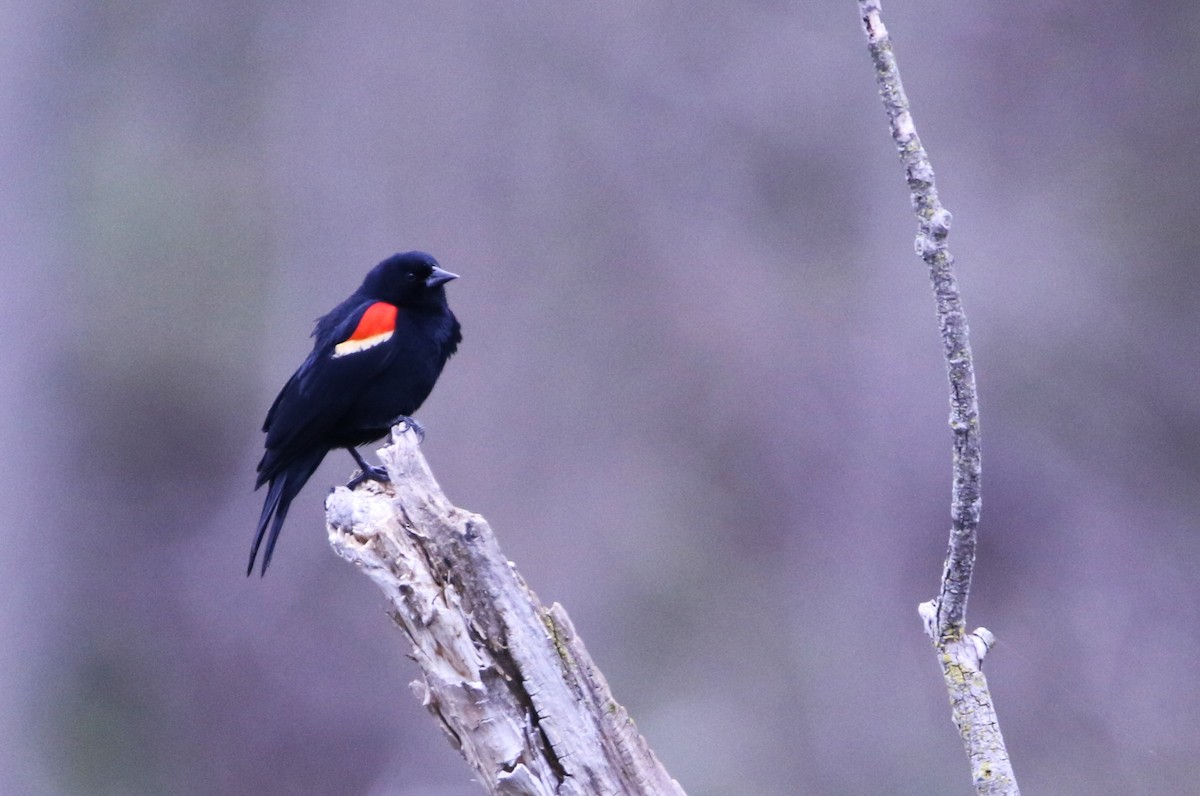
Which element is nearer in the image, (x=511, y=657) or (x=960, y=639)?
(x=960, y=639)

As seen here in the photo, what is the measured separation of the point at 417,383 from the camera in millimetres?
3230

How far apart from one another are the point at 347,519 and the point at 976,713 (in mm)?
1174

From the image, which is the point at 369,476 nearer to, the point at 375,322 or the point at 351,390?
the point at 351,390

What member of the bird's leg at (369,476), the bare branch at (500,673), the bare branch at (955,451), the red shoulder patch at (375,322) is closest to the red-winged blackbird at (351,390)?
the red shoulder patch at (375,322)

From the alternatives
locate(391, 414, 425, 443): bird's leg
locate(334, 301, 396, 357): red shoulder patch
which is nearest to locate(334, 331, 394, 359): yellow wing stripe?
locate(334, 301, 396, 357): red shoulder patch

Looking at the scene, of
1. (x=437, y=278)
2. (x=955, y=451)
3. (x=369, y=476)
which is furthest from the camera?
(x=437, y=278)

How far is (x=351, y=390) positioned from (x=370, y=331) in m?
0.19

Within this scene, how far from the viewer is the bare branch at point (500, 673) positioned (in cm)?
192

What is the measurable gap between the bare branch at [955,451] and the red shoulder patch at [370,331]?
191 cm

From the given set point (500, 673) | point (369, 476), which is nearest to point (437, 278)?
point (369, 476)

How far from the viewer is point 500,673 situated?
1.95m

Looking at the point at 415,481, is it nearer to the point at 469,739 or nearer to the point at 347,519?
the point at 347,519

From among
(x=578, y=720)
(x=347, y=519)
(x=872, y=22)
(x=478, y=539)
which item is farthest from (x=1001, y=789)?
(x=347, y=519)

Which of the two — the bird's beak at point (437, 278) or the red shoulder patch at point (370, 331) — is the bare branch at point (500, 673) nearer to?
the red shoulder patch at point (370, 331)
